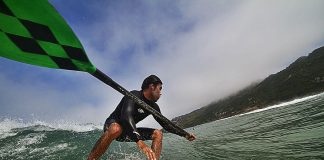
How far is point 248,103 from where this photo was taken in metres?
186

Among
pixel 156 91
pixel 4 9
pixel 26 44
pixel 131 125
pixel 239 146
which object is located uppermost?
pixel 4 9

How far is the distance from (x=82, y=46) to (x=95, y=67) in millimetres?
341

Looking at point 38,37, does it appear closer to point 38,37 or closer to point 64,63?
point 38,37

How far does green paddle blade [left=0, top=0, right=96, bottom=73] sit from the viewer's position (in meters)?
2.29

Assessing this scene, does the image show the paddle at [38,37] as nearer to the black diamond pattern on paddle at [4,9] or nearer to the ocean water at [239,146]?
the black diamond pattern on paddle at [4,9]

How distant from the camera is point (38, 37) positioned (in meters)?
2.55

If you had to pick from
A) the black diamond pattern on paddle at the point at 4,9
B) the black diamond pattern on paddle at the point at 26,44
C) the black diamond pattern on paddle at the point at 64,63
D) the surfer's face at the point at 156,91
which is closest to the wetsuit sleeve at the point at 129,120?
the surfer's face at the point at 156,91

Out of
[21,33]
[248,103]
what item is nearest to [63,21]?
[21,33]

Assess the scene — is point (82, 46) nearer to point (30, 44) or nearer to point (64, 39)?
point (64, 39)

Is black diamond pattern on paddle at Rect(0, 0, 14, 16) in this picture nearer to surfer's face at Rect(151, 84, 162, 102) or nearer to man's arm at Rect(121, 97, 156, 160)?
man's arm at Rect(121, 97, 156, 160)

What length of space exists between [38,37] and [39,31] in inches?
3.1

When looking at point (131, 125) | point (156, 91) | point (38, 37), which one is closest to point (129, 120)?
point (131, 125)

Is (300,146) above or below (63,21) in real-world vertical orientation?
below

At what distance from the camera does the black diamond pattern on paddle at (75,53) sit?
106 inches
